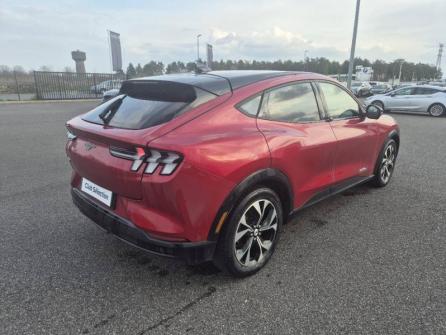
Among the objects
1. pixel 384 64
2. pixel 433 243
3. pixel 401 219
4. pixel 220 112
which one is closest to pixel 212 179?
pixel 220 112

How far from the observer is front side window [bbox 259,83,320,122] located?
2.98 meters

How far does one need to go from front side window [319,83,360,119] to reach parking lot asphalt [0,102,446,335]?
1.16m

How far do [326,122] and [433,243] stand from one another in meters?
1.56

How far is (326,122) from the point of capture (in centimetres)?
354

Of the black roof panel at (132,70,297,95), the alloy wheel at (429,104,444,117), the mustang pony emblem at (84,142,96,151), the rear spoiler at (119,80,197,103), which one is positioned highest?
the black roof panel at (132,70,297,95)

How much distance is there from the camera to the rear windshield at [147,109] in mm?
2521

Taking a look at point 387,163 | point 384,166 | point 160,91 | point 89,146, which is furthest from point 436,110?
point 89,146

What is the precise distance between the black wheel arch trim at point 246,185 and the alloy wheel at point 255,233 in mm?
169

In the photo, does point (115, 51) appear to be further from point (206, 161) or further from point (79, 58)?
point (206, 161)

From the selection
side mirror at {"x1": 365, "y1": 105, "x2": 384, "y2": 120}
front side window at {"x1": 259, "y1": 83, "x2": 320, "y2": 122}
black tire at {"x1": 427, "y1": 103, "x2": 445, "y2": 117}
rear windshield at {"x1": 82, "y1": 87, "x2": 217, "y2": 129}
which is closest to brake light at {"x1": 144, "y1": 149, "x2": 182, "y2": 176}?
rear windshield at {"x1": 82, "y1": 87, "x2": 217, "y2": 129}

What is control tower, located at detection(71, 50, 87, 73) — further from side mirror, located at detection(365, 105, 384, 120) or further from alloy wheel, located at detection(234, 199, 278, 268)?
alloy wheel, located at detection(234, 199, 278, 268)

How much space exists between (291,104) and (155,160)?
4.95 feet

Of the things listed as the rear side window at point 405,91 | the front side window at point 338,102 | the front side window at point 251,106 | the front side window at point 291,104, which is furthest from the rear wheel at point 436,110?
the front side window at point 251,106

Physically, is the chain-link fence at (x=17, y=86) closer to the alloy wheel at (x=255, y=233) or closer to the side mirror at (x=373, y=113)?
the side mirror at (x=373, y=113)
